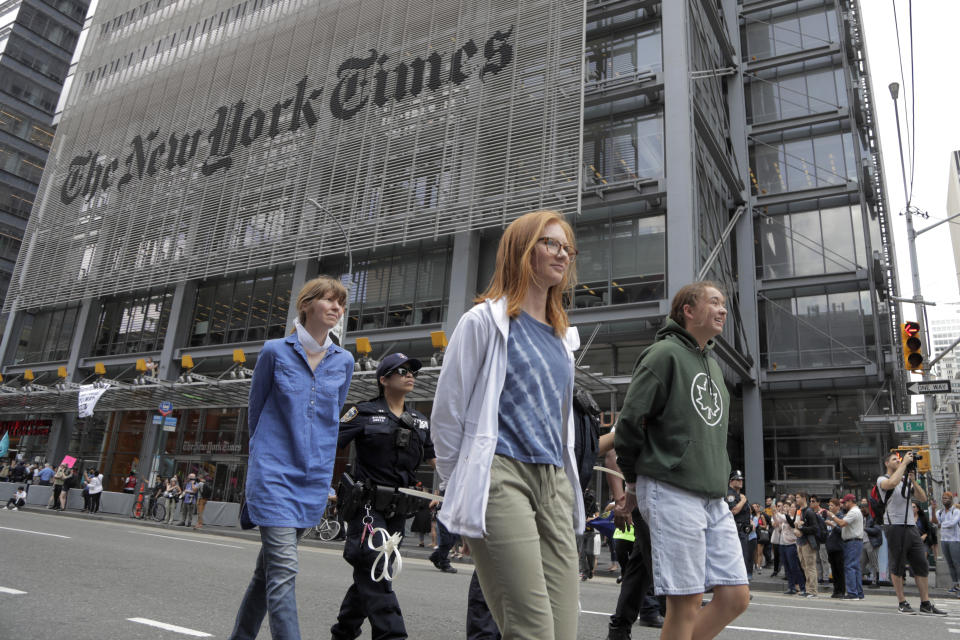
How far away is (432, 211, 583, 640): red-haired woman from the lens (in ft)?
7.09

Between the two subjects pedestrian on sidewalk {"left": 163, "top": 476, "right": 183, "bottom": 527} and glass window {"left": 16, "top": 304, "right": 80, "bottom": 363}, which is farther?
glass window {"left": 16, "top": 304, "right": 80, "bottom": 363}

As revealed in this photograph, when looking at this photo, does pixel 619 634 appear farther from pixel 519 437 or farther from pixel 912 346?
pixel 912 346

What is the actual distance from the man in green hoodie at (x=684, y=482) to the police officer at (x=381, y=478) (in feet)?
4.13

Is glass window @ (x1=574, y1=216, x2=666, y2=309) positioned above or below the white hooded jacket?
above

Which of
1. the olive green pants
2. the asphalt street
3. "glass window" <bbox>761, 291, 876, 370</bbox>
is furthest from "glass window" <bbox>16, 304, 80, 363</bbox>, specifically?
the olive green pants

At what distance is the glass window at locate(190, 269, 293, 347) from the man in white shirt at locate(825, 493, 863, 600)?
73.3ft

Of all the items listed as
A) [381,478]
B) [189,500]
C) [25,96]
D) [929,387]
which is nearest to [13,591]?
[381,478]

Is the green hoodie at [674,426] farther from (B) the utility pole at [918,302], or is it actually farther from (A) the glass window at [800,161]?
(A) the glass window at [800,161]

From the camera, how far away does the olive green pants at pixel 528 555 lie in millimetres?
2125

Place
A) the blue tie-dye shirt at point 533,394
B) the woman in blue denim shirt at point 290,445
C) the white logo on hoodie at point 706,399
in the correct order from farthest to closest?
the white logo on hoodie at point 706,399 → the woman in blue denim shirt at point 290,445 → the blue tie-dye shirt at point 533,394

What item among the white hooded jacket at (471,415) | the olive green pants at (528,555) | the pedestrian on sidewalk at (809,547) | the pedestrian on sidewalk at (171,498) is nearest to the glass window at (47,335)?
the pedestrian on sidewalk at (171,498)

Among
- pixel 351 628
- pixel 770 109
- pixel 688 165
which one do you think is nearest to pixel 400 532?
pixel 351 628

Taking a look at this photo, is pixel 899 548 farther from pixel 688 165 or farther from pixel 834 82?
pixel 834 82

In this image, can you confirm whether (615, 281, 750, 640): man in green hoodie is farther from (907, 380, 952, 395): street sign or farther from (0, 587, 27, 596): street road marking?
(907, 380, 952, 395): street sign
